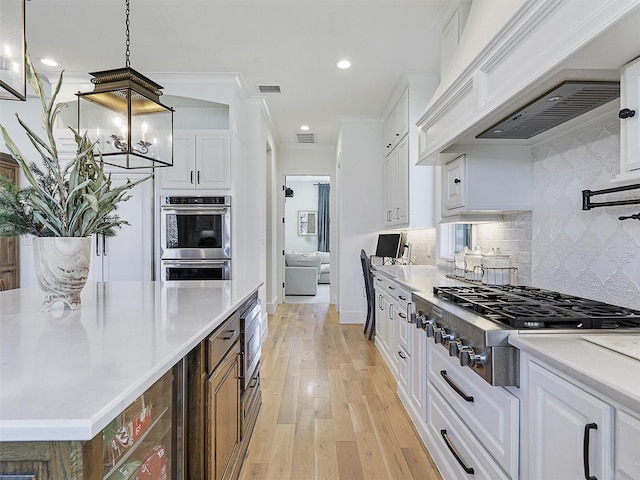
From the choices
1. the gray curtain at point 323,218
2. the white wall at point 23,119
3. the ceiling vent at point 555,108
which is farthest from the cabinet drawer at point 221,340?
the gray curtain at point 323,218

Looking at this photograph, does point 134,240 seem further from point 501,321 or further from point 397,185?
point 501,321

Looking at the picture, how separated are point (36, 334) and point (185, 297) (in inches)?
31.6

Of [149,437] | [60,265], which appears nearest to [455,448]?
[149,437]

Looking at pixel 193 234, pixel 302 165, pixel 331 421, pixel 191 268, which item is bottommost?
pixel 331 421

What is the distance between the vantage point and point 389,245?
4.92 m

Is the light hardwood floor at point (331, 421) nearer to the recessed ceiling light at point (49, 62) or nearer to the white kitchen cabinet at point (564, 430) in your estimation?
the white kitchen cabinet at point (564, 430)

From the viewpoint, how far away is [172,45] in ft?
11.3

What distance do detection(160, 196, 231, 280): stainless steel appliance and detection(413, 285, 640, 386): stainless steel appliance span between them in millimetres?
2604

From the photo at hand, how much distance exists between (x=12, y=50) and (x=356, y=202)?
4.50m

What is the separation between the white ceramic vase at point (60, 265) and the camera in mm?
1452

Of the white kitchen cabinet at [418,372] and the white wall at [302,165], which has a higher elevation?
the white wall at [302,165]

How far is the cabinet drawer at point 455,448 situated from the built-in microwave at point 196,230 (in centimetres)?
264

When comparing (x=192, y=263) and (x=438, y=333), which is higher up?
(x=192, y=263)

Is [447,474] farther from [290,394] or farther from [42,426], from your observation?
Result: [42,426]
